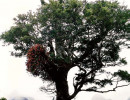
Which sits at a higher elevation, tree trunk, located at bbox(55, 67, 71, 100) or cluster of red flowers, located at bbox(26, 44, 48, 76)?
cluster of red flowers, located at bbox(26, 44, 48, 76)

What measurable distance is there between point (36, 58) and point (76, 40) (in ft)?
14.7

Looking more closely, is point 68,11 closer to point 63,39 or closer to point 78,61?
point 63,39

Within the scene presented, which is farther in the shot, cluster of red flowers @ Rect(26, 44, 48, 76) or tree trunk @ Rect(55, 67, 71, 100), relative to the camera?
tree trunk @ Rect(55, 67, 71, 100)

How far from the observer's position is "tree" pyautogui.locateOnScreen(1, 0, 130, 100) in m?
20.2

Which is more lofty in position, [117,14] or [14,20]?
[14,20]

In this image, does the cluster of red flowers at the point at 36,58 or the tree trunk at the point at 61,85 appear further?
the tree trunk at the point at 61,85

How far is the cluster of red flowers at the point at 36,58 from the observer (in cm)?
1984

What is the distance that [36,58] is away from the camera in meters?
19.8

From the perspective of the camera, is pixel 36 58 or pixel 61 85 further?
pixel 61 85

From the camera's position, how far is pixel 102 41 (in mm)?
21641

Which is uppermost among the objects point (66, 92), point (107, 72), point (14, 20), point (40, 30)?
point (14, 20)

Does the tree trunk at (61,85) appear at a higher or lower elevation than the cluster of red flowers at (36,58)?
lower

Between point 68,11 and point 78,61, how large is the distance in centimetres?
542

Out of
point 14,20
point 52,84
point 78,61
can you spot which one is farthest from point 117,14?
point 14,20
